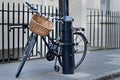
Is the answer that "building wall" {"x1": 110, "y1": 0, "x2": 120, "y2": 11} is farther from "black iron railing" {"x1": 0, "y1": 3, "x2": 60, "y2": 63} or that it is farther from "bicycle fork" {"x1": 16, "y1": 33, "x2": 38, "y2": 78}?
"bicycle fork" {"x1": 16, "y1": 33, "x2": 38, "y2": 78}

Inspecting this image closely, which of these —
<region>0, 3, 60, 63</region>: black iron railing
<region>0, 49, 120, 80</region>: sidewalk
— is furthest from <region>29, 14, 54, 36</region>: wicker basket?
<region>0, 3, 60, 63</region>: black iron railing

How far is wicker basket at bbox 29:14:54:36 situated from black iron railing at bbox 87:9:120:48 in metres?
7.04

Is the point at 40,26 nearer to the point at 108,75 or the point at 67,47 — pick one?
the point at 67,47

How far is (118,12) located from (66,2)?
799 cm

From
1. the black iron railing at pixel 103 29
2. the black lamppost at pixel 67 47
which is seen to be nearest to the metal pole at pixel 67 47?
the black lamppost at pixel 67 47

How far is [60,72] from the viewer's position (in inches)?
348

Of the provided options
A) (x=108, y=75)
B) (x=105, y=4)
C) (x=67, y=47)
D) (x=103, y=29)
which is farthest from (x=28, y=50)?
(x=105, y=4)

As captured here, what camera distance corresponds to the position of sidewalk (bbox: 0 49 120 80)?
26.8 feet

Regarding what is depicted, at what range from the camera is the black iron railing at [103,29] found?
15188mm

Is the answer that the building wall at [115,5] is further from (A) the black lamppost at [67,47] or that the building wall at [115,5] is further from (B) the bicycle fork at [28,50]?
(B) the bicycle fork at [28,50]

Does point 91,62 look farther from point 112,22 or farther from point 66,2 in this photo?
point 112,22

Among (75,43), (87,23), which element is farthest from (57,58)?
(87,23)

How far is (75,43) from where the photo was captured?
29.9ft

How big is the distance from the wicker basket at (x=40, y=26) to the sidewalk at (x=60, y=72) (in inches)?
40.6
